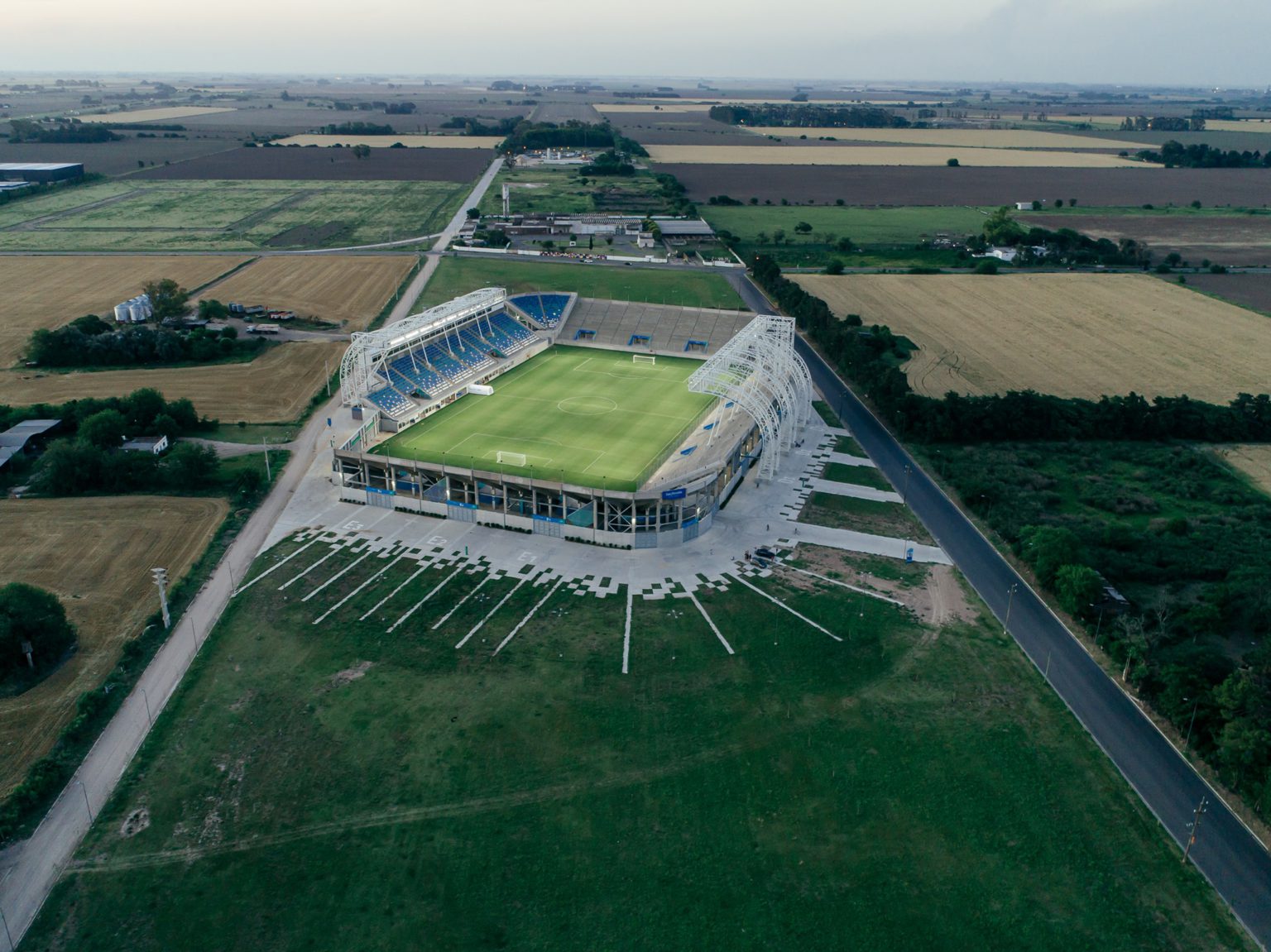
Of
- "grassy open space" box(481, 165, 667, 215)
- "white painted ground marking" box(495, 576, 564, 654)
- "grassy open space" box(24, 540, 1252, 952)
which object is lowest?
"grassy open space" box(24, 540, 1252, 952)

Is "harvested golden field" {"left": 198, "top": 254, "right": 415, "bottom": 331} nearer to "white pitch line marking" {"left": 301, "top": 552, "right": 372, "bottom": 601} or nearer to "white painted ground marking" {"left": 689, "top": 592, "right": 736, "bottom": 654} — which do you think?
"white pitch line marking" {"left": 301, "top": 552, "right": 372, "bottom": 601}

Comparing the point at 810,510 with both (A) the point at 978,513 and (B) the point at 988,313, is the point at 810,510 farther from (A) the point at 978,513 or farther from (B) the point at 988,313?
(B) the point at 988,313

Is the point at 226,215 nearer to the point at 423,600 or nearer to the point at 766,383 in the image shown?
the point at 766,383

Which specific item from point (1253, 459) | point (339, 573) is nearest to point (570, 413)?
point (339, 573)

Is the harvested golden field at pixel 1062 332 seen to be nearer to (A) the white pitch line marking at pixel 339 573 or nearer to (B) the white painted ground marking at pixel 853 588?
(B) the white painted ground marking at pixel 853 588

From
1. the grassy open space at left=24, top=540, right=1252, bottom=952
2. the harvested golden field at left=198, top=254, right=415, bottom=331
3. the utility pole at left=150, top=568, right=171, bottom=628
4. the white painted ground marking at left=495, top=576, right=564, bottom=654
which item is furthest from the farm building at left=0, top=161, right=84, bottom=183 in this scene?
the white painted ground marking at left=495, top=576, right=564, bottom=654

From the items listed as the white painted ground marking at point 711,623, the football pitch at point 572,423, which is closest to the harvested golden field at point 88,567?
the football pitch at point 572,423
